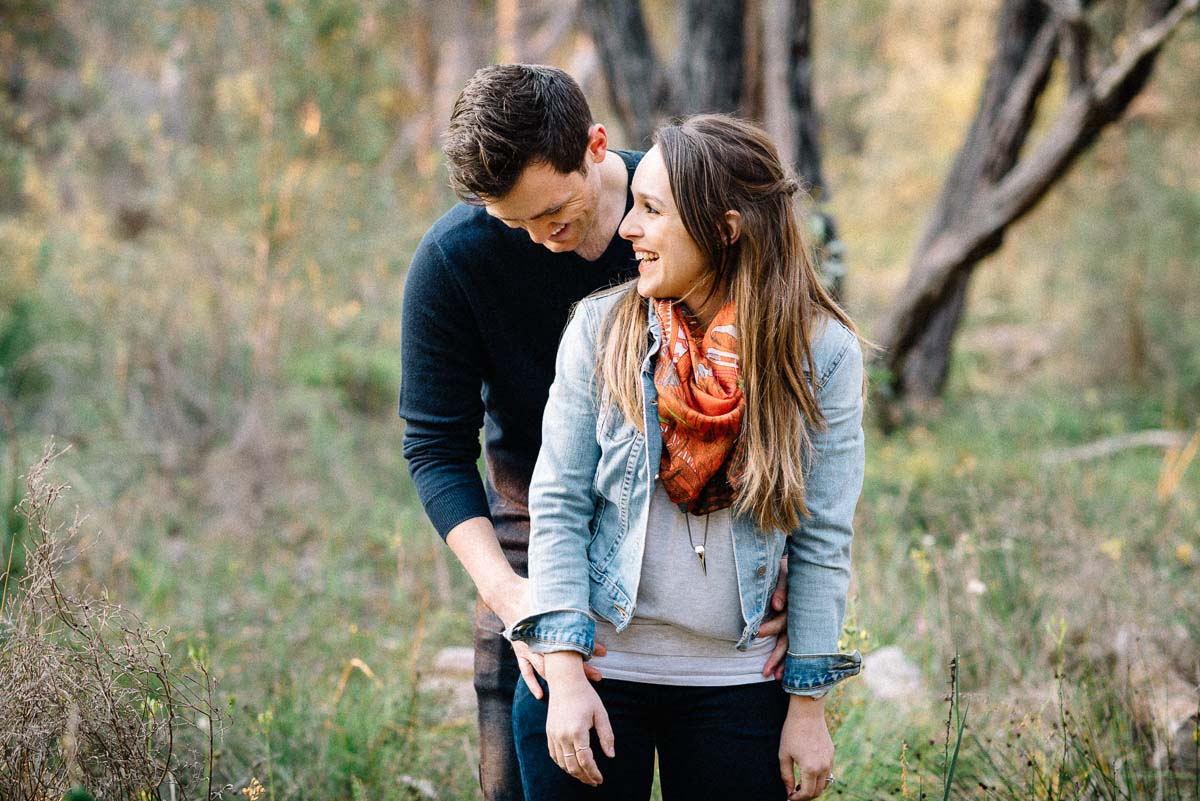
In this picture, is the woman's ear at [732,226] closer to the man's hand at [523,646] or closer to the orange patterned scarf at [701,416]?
the orange patterned scarf at [701,416]

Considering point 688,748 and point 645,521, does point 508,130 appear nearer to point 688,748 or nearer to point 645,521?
point 645,521

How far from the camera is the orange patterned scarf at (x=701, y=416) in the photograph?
179 cm

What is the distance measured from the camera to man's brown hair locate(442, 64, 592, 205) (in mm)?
2029

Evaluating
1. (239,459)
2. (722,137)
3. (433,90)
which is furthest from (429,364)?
(433,90)

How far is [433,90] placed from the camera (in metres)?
12.7

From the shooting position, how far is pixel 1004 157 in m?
6.79

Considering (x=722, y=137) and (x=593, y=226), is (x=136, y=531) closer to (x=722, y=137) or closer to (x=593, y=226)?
(x=593, y=226)

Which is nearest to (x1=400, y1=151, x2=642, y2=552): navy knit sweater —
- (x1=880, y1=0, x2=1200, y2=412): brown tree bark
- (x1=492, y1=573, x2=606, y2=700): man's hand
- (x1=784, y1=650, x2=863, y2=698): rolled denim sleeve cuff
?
(x1=492, y1=573, x2=606, y2=700): man's hand

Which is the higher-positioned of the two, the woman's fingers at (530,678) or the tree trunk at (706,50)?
the tree trunk at (706,50)

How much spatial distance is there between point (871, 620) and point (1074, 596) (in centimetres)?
90

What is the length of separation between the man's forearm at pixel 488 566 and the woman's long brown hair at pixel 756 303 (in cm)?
49

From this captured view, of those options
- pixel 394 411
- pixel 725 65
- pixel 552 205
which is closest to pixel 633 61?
pixel 725 65

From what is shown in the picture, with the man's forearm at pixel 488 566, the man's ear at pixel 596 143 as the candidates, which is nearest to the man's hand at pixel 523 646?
the man's forearm at pixel 488 566

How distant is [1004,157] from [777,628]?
19.2 feet
